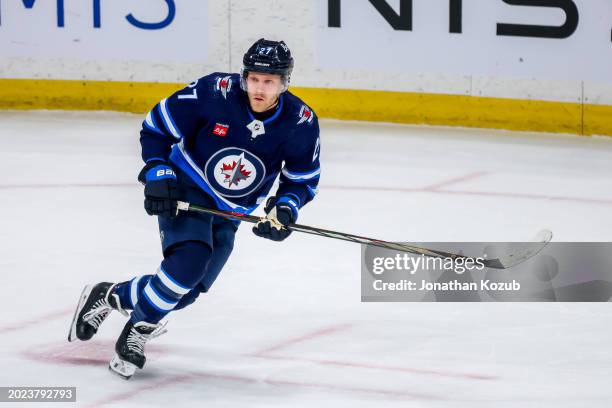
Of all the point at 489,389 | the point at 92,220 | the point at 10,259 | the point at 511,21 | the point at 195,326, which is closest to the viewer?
the point at 489,389

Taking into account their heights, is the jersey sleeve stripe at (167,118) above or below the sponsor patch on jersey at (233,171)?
above

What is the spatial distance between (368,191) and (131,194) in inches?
46.0

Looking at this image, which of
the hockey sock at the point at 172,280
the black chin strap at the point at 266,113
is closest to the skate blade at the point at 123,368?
the hockey sock at the point at 172,280

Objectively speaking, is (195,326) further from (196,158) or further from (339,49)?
(339,49)

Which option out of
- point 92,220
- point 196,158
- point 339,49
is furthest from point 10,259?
point 339,49

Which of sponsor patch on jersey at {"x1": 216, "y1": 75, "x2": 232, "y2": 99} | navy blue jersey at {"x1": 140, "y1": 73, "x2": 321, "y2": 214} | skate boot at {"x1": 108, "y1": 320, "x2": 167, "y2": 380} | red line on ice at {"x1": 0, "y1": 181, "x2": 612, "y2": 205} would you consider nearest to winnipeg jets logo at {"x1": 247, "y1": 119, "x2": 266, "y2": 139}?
navy blue jersey at {"x1": 140, "y1": 73, "x2": 321, "y2": 214}

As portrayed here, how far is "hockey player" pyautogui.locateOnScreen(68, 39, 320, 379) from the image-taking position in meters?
3.43

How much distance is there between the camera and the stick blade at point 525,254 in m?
3.92

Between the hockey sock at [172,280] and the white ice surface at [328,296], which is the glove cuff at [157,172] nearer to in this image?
the hockey sock at [172,280]

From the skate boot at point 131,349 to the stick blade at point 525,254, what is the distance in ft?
3.67

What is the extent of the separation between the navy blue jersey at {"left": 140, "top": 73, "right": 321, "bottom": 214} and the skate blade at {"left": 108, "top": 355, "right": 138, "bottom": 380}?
52cm

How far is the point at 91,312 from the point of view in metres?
3.70

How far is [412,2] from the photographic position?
7824 mm

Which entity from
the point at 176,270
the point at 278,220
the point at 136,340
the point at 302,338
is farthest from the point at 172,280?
the point at 302,338
